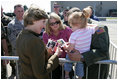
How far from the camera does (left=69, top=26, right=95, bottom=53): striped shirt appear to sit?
2.07 meters

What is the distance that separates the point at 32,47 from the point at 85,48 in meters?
0.80

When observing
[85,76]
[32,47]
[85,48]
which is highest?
[32,47]

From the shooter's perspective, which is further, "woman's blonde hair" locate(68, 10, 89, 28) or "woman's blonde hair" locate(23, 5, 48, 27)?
"woman's blonde hair" locate(68, 10, 89, 28)

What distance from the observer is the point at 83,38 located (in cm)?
209

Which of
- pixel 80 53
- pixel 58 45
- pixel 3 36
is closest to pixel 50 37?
pixel 58 45

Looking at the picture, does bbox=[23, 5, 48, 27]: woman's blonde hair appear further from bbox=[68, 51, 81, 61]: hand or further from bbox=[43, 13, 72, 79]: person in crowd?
bbox=[43, 13, 72, 79]: person in crowd

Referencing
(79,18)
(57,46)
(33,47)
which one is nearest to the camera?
(33,47)

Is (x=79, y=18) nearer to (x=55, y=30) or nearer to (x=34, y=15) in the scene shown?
(x=34, y=15)

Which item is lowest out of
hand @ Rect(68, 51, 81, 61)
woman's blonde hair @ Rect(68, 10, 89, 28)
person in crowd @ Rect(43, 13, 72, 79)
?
hand @ Rect(68, 51, 81, 61)

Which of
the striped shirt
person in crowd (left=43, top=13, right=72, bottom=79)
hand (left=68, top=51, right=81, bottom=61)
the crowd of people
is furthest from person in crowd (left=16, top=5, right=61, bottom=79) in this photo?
person in crowd (left=43, top=13, right=72, bottom=79)

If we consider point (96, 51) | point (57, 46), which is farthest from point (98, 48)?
point (57, 46)

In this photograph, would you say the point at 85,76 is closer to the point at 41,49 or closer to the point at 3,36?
the point at 41,49

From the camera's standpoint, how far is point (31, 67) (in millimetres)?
1798

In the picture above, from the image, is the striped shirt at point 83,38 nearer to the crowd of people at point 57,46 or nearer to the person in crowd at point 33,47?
the crowd of people at point 57,46
